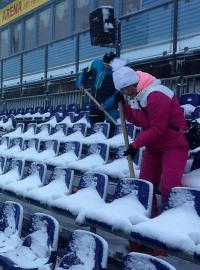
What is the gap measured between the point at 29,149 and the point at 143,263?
432cm

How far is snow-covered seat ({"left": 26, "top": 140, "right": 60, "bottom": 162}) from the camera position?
570 cm

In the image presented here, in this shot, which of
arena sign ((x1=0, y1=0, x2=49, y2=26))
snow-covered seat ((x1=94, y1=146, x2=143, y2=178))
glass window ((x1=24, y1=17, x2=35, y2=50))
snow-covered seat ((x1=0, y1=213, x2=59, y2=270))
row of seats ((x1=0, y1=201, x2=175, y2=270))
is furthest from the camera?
glass window ((x1=24, y1=17, x2=35, y2=50))

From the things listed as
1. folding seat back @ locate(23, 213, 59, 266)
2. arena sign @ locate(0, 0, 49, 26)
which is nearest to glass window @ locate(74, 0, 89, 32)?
arena sign @ locate(0, 0, 49, 26)

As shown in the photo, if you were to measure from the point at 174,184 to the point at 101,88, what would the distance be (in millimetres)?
2830

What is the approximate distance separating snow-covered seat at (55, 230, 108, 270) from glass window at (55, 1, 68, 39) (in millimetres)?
12483

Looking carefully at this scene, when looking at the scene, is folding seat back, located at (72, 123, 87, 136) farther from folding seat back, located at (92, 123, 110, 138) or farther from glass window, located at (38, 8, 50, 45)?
glass window, located at (38, 8, 50, 45)

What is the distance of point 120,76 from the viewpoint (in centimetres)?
350

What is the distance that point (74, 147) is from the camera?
17.9 ft

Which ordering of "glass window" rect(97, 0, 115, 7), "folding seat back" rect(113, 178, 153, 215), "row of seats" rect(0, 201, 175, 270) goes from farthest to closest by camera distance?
"glass window" rect(97, 0, 115, 7)
"folding seat back" rect(113, 178, 153, 215)
"row of seats" rect(0, 201, 175, 270)

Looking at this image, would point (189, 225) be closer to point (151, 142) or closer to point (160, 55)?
point (151, 142)

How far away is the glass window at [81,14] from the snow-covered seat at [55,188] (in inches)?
374

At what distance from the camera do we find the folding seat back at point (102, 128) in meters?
5.72

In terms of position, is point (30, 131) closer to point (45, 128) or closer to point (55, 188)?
point (45, 128)

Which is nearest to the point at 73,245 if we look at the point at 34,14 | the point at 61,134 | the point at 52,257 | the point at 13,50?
the point at 52,257
